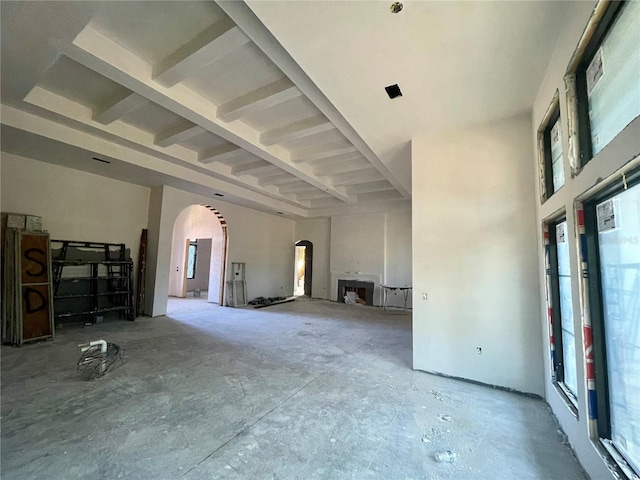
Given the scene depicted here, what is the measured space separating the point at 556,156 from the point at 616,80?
4.32 ft

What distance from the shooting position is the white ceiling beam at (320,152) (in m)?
4.84

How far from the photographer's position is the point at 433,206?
11.4 feet

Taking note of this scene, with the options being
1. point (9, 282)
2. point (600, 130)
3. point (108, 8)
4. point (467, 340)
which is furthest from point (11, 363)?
point (600, 130)

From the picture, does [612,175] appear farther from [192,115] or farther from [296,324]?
[296,324]

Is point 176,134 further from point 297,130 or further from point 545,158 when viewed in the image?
point 545,158

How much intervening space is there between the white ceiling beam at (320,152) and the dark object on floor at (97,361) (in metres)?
4.18

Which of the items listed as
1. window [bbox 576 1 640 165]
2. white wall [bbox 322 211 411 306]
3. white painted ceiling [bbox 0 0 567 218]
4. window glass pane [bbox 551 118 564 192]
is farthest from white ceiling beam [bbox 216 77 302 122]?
white wall [bbox 322 211 411 306]

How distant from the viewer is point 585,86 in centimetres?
178

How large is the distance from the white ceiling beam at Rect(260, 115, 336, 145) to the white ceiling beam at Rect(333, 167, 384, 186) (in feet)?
7.24

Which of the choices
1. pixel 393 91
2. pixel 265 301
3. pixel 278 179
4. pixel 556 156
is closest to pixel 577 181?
pixel 556 156

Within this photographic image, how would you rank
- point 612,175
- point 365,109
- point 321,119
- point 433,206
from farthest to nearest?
1. point 321,119
2. point 433,206
3. point 365,109
4. point 612,175

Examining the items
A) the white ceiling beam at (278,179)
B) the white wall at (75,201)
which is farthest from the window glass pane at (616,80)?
the white wall at (75,201)

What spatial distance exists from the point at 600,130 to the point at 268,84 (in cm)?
312

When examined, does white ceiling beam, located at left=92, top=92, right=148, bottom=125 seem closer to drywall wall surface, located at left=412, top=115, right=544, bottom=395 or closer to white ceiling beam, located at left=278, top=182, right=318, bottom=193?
drywall wall surface, located at left=412, top=115, right=544, bottom=395
